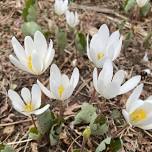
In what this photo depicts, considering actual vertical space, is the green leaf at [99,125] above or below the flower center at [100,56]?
below

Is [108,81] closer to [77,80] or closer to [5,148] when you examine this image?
[77,80]

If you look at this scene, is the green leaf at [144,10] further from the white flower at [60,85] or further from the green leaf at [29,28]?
the white flower at [60,85]

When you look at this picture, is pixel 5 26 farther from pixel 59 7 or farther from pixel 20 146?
pixel 20 146

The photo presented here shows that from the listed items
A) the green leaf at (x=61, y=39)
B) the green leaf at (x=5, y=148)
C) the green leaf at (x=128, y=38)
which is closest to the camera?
the green leaf at (x=5, y=148)

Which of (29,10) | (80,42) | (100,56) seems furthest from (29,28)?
(100,56)

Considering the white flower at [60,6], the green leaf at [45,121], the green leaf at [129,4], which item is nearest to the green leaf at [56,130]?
the green leaf at [45,121]

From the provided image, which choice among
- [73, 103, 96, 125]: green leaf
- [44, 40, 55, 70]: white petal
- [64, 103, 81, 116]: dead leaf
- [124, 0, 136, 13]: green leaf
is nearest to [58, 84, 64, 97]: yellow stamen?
[44, 40, 55, 70]: white petal

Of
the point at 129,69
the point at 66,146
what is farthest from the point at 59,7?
the point at 66,146
